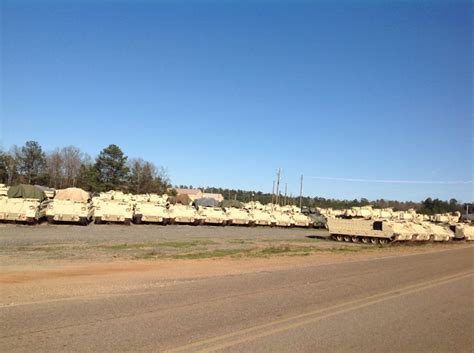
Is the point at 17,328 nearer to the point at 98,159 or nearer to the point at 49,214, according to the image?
the point at 49,214

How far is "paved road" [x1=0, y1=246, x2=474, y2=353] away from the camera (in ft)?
21.6

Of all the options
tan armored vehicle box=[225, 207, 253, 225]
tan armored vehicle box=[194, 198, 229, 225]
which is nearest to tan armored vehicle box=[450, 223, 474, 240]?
tan armored vehicle box=[225, 207, 253, 225]

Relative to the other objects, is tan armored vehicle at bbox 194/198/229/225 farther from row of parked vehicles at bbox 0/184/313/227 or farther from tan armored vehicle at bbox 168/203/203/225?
tan armored vehicle at bbox 168/203/203/225

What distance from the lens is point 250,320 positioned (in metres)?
8.13

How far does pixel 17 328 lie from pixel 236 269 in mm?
9515

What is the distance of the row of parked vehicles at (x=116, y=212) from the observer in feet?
105

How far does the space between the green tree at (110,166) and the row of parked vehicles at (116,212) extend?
3437 centimetres

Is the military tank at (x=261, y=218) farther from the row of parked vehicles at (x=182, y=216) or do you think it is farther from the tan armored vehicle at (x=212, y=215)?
the tan armored vehicle at (x=212, y=215)

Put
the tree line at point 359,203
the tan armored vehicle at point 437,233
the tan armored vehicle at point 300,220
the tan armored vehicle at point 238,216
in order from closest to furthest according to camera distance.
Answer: the tan armored vehicle at point 437,233 < the tan armored vehicle at point 238,216 < the tan armored vehicle at point 300,220 < the tree line at point 359,203

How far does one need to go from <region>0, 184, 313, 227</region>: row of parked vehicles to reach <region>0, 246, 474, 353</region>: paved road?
76.0 ft

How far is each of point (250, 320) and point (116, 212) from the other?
1157 inches

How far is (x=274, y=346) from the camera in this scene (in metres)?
6.61

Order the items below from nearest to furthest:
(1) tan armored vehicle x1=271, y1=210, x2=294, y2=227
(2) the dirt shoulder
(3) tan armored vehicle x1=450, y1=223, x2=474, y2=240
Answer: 1. (2) the dirt shoulder
2. (3) tan armored vehicle x1=450, y1=223, x2=474, y2=240
3. (1) tan armored vehicle x1=271, y1=210, x2=294, y2=227

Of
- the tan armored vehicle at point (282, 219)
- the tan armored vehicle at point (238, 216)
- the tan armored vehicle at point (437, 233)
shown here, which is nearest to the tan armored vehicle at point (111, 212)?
the tan armored vehicle at point (238, 216)
